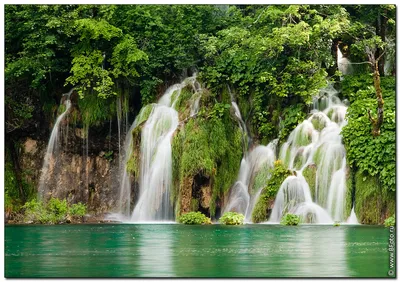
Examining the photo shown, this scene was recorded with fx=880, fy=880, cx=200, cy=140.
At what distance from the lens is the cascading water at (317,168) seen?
18266 millimetres

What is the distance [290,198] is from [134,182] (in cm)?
412

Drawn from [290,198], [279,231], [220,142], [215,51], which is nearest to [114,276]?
[279,231]

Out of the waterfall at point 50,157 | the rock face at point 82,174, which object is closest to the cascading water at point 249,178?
the rock face at point 82,174

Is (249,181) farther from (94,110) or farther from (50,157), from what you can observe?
(50,157)

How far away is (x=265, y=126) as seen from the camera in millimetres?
21219

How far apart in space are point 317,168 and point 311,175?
21cm

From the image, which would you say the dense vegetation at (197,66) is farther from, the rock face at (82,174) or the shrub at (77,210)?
the shrub at (77,210)

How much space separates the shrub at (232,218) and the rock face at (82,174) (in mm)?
3951

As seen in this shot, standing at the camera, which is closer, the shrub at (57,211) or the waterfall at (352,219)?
the waterfall at (352,219)

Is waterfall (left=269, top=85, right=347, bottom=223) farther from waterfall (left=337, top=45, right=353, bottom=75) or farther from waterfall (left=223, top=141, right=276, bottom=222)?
waterfall (left=337, top=45, right=353, bottom=75)

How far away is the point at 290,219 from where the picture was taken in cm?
1791

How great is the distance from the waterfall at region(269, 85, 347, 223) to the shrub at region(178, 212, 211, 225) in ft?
5.20

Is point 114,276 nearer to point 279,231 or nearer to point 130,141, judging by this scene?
point 279,231

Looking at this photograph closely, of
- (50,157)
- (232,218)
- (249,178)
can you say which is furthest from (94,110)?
(232,218)
